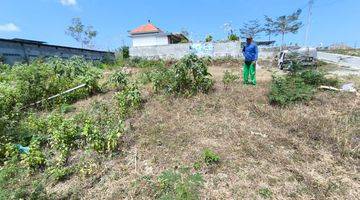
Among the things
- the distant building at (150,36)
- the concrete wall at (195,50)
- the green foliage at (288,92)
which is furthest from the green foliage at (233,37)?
the green foliage at (288,92)

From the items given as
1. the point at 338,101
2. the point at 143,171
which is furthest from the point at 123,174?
the point at 338,101

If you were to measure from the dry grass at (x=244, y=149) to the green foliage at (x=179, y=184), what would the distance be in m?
0.12

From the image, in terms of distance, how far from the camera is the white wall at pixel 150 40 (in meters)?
30.7

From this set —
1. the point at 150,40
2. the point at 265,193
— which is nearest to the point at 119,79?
the point at 265,193

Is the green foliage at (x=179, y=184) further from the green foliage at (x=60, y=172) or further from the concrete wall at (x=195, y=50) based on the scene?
the concrete wall at (x=195, y=50)

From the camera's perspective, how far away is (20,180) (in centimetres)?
421

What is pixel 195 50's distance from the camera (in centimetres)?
1928

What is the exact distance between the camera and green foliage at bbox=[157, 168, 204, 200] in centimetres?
346

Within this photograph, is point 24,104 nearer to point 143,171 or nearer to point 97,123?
point 97,123

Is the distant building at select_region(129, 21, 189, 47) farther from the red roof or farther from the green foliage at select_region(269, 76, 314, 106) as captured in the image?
the green foliage at select_region(269, 76, 314, 106)

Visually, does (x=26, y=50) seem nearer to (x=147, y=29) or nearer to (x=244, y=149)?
(x=244, y=149)

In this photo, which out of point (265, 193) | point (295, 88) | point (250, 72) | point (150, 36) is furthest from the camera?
point (150, 36)

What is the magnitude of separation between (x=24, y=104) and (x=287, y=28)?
79.8ft

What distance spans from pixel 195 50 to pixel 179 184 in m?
16.2
